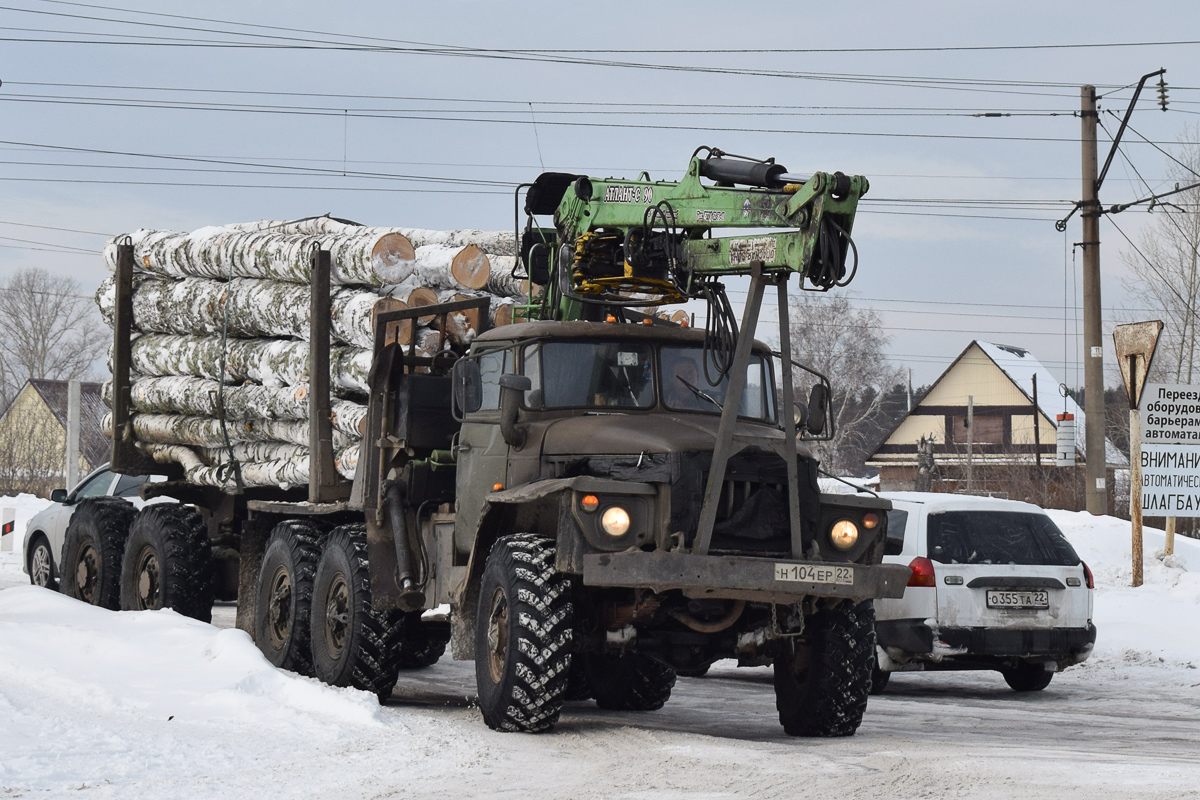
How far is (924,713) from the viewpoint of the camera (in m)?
11.1

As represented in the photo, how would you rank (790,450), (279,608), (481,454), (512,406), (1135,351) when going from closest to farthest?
(790,450) → (512,406) → (481,454) → (279,608) → (1135,351)

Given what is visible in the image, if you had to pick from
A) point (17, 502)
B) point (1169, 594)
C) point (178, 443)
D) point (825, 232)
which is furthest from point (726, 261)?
point (17, 502)

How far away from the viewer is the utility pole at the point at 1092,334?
2378cm

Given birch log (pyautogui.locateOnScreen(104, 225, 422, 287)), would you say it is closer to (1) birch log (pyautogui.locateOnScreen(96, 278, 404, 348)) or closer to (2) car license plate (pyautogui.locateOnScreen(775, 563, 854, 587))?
(1) birch log (pyautogui.locateOnScreen(96, 278, 404, 348))

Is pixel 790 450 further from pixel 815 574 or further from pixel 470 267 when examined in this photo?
pixel 470 267

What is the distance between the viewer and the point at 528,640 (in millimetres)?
8711

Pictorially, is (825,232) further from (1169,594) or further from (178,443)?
(1169,594)

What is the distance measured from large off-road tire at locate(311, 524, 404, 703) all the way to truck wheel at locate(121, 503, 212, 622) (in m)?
3.52

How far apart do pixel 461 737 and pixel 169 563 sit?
24.2 ft

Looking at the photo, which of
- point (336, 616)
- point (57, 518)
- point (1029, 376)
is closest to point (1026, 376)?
point (1029, 376)

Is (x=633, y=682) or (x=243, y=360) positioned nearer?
(x=633, y=682)

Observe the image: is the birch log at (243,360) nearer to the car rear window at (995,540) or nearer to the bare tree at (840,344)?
the car rear window at (995,540)

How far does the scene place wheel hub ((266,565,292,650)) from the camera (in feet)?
41.8

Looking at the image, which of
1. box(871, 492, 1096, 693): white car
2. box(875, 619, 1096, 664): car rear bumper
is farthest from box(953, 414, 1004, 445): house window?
box(875, 619, 1096, 664): car rear bumper
